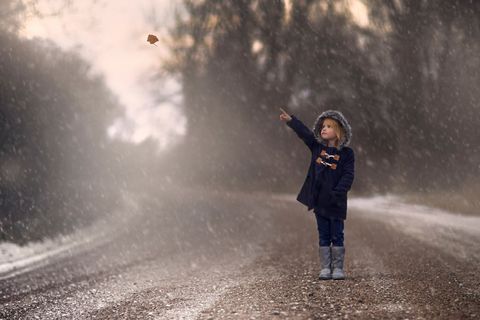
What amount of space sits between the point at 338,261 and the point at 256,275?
1.24m

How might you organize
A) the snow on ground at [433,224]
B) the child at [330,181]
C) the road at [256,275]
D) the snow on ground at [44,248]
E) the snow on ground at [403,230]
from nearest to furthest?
the road at [256,275] < the child at [330,181] < the snow on ground at [433,224] < the snow on ground at [403,230] < the snow on ground at [44,248]

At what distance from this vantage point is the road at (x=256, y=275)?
4.95 metres

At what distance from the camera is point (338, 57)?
83.4 ft

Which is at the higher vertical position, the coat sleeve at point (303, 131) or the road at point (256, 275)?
the coat sleeve at point (303, 131)

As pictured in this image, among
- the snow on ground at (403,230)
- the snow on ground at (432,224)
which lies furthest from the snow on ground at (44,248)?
the snow on ground at (432,224)

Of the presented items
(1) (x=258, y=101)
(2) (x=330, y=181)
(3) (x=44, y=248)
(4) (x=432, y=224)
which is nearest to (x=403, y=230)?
(4) (x=432, y=224)

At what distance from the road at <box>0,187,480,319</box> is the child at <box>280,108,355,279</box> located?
0.37m

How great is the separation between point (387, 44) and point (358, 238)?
15.0 meters

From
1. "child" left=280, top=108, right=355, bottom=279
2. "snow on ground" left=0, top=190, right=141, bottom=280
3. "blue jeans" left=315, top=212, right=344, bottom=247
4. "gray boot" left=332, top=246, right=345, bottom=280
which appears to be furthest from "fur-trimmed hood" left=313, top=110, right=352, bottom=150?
"snow on ground" left=0, top=190, right=141, bottom=280

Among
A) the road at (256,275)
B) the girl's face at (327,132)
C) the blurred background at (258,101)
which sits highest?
the blurred background at (258,101)

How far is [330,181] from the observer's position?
6.01 metres

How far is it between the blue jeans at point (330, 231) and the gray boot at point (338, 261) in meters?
0.06

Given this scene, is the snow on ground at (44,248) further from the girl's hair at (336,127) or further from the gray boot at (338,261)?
the girl's hair at (336,127)

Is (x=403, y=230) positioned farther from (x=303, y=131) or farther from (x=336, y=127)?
(x=303, y=131)
